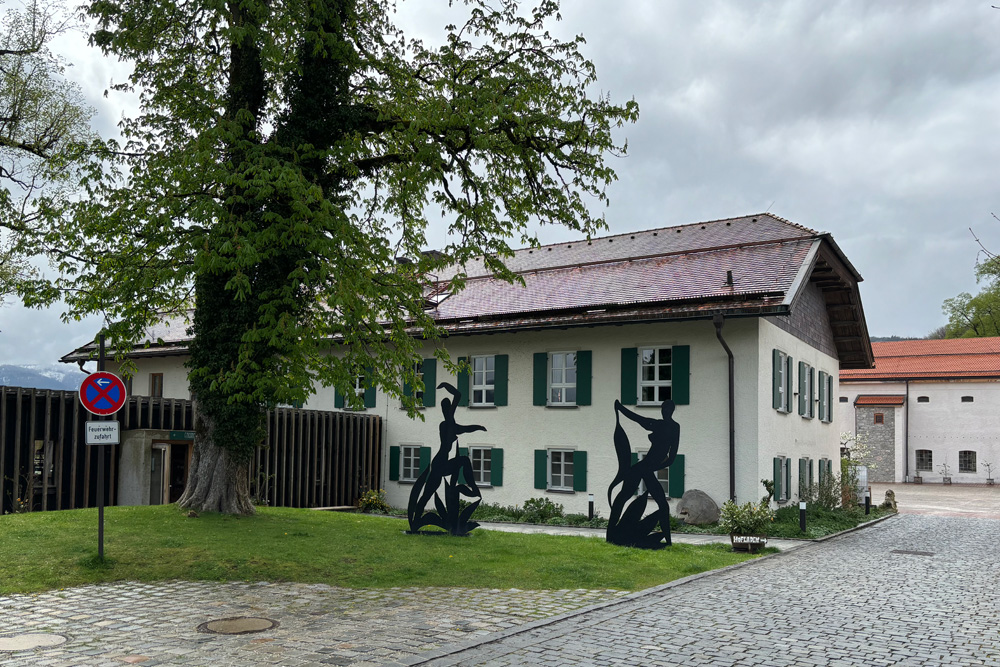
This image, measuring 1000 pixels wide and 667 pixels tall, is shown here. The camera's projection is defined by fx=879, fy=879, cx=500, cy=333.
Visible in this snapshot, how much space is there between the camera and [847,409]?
166ft

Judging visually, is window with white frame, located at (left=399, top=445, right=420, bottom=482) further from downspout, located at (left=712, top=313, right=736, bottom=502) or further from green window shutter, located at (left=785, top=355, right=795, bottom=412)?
green window shutter, located at (left=785, top=355, right=795, bottom=412)

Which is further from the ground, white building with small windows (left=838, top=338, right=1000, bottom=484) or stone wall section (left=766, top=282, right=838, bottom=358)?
stone wall section (left=766, top=282, right=838, bottom=358)

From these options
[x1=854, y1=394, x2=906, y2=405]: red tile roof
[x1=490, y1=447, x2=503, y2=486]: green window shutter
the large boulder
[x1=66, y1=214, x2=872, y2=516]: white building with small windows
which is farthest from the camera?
[x1=854, y1=394, x2=906, y2=405]: red tile roof

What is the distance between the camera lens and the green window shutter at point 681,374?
21250 millimetres

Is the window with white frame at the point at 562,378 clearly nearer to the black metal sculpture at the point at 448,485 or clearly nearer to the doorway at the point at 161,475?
the black metal sculpture at the point at 448,485

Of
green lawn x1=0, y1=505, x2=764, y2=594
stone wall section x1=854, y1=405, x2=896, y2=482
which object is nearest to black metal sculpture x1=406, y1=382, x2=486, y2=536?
green lawn x1=0, y1=505, x2=764, y2=594

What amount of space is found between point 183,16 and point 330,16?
2622mm

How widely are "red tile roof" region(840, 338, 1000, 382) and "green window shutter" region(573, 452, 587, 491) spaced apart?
91.7 ft

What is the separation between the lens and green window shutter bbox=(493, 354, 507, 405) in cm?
2433

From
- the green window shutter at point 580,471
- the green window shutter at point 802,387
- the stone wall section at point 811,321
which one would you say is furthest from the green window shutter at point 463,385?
the green window shutter at point 802,387

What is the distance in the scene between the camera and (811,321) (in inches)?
1027

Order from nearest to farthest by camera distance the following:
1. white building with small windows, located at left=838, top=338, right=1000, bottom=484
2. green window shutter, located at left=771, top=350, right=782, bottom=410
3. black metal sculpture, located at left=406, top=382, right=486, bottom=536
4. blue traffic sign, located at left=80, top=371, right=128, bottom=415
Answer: blue traffic sign, located at left=80, top=371, right=128, bottom=415 → black metal sculpture, located at left=406, top=382, right=486, bottom=536 → green window shutter, located at left=771, top=350, right=782, bottom=410 → white building with small windows, located at left=838, top=338, right=1000, bottom=484

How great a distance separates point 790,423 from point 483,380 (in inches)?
330

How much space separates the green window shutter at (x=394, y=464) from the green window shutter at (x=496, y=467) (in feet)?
11.9
